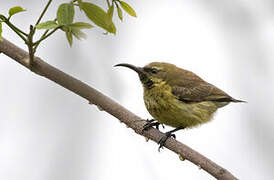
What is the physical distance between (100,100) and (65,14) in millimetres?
664

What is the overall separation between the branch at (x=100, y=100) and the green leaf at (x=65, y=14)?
0.43m

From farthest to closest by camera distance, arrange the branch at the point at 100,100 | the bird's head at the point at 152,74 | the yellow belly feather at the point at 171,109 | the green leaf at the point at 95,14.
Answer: the bird's head at the point at 152,74 → the yellow belly feather at the point at 171,109 → the branch at the point at 100,100 → the green leaf at the point at 95,14

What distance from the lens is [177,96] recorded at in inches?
136

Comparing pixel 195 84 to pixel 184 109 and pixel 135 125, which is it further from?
pixel 135 125

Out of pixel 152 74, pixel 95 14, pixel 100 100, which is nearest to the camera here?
pixel 95 14

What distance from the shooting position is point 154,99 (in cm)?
329

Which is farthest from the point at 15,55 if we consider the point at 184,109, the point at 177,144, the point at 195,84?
the point at 195,84

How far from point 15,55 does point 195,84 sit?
2.18 metres

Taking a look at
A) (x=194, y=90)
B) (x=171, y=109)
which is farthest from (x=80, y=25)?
(x=194, y=90)

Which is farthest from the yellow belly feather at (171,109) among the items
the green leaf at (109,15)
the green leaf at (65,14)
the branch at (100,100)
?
the green leaf at (65,14)

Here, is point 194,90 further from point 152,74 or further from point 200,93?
point 152,74

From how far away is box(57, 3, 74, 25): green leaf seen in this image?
1448mm

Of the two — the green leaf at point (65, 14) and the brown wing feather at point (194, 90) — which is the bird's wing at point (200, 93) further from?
the green leaf at point (65, 14)

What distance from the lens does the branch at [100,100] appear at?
1842mm
